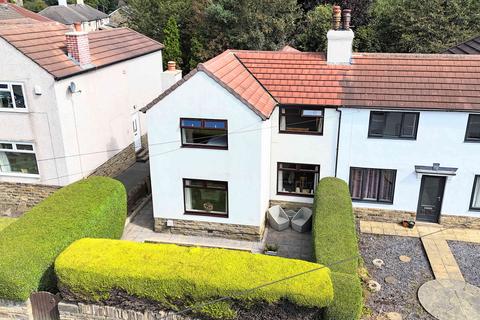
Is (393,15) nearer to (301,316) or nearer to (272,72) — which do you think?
(272,72)

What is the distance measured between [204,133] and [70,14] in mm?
52725

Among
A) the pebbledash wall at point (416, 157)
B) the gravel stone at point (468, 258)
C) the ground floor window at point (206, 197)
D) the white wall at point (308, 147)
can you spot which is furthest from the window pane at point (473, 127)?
the ground floor window at point (206, 197)

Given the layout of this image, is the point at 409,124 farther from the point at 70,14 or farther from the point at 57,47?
the point at 70,14

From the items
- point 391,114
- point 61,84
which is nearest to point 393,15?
point 391,114

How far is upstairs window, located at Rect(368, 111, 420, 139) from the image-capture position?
1538 cm

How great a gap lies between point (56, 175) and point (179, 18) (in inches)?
910

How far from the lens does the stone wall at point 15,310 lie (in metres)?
11.1

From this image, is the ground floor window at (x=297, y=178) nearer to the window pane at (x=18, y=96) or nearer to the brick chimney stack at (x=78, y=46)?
the brick chimney stack at (x=78, y=46)

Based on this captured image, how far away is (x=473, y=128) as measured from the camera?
→ 49.4ft

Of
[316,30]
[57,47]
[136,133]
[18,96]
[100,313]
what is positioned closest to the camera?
[100,313]

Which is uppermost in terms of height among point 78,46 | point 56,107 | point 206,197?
point 78,46

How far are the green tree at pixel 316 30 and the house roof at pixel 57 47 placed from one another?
593 inches

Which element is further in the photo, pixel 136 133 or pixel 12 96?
pixel 136 133

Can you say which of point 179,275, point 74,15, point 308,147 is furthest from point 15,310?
point 74,15
